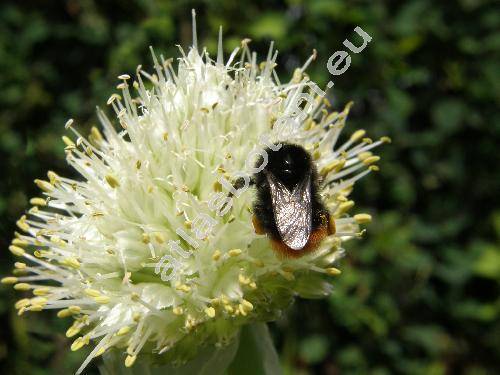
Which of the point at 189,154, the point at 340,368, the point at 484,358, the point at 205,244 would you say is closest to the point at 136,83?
the point at 189,154

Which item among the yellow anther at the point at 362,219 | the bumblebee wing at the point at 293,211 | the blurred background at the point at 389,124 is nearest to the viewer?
the bumblebee wing at the point at 293,211

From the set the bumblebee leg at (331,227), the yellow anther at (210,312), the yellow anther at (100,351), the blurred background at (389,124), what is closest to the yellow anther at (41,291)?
the yellow anther at (100,351)

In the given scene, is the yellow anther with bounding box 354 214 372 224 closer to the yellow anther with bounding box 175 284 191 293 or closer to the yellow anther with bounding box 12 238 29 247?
the yellow anther with bounding box 175 284 191 293

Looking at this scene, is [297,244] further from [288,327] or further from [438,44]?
[438,44]

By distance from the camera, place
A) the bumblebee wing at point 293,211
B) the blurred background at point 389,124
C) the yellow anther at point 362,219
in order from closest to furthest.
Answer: the bumblebee wing at point 293,211
the yellow anther at point 362,219
the blurred background at point 389,124

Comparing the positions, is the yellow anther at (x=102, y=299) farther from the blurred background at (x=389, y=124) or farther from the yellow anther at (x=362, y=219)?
the blurred background at (x=389, y=124)

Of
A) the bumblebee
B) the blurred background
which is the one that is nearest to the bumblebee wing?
the bumblebee

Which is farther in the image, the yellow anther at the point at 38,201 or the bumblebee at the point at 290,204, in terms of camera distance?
the yellow anther at the point at 38,201
